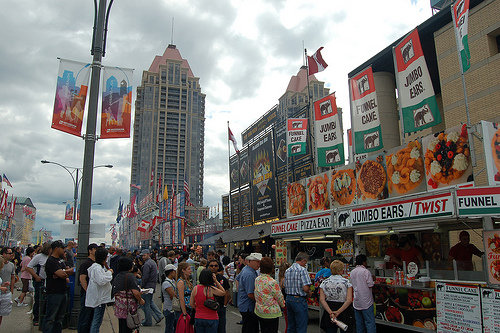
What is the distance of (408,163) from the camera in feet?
30.6

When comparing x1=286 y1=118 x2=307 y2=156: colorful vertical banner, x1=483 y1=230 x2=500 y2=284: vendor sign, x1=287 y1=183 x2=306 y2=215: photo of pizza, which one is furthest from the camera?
x1=286 y1=118 x2=307 y2=156: colorful vertical banner

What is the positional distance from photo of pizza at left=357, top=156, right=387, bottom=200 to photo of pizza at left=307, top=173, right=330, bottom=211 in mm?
1916

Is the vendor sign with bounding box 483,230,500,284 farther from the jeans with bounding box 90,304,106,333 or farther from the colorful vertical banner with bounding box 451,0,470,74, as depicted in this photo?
the jeans with bounding box 90,304,106,333

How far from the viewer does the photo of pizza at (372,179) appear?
10.2 metres

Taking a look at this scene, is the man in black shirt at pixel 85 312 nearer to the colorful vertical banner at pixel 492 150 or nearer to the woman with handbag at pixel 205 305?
the woman with handbag at pixel 205 305

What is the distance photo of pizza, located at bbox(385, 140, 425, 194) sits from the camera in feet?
29.6

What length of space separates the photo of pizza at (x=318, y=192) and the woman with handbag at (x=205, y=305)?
7824 millimetres

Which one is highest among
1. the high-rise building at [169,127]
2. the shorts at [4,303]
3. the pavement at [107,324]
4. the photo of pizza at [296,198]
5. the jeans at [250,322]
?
the high-rise building at [169,127]

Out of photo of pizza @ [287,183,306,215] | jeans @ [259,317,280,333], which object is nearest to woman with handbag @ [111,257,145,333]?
jeans @ [259,317,280,333]

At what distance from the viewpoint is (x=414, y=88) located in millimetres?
10008

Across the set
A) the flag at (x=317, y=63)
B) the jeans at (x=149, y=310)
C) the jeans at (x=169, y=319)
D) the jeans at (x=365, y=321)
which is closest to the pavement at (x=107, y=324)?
the jeans at (x=149, y=310)

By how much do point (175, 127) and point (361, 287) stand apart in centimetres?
13796

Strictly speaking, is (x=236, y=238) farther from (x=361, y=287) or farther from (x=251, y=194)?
(x=361, y=287)

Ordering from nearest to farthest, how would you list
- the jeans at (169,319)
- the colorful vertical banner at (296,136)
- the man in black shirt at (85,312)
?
1. the man in black shirt at (85,312)
2. the jeans at (169,319)
3. the colorful vertical banner at (296,136)
